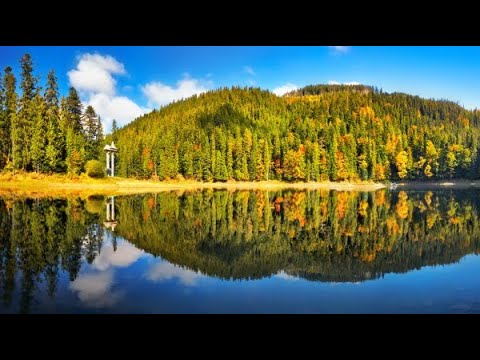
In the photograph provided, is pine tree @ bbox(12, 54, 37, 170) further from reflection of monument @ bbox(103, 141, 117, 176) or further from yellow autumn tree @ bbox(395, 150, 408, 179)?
yellow autumn tree @ bbox(395, 150, 408, 179)

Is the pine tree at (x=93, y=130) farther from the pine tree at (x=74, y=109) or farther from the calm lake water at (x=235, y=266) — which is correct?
the calm lake water at (x=235, y=266)

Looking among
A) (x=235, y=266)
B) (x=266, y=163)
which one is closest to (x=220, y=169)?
(x=266, y=163)

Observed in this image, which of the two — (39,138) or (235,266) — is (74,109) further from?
(235,266)

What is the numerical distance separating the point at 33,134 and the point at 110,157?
21964mm

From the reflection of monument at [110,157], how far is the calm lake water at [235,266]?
5469 centimetres

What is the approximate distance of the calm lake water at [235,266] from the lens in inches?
359

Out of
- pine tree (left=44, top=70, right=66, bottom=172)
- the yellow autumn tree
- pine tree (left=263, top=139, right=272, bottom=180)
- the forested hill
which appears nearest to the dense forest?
pine tree (left=44, top=70, right=66, bottom=172)

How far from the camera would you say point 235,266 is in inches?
503

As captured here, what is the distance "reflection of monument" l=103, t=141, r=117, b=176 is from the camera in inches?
2980

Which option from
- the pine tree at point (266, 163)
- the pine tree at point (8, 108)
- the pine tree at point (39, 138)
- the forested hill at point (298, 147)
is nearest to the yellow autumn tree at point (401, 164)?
the forested hill at point (298, 147)

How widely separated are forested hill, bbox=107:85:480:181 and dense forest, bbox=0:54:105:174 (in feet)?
89.1

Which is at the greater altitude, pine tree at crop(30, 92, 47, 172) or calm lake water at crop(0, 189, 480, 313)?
pine tree at crop(30, 92, 47, 172)
